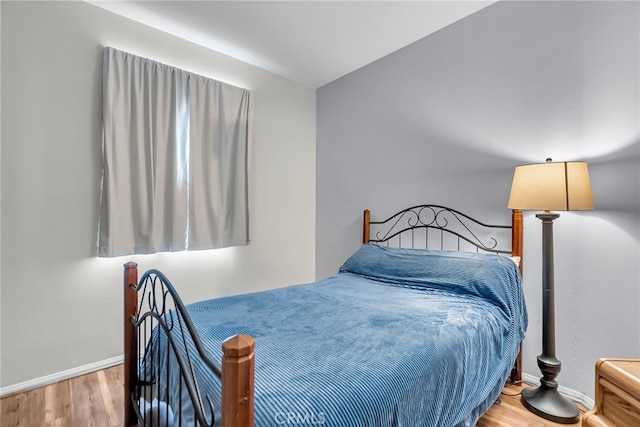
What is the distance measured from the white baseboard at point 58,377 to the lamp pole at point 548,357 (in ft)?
9.39

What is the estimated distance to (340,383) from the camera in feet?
3.40

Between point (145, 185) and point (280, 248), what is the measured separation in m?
1.53

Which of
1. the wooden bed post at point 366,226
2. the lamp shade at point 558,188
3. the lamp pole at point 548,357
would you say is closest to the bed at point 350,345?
the lamp pole at point 548,357

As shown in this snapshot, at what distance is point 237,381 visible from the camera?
0.73 m

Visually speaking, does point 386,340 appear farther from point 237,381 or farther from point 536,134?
point 536,134

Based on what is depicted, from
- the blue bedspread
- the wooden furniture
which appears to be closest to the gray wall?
the blue bedspread

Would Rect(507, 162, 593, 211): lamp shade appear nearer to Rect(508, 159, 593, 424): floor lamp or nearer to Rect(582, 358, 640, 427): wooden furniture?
Rect(508, 159, 593, 424): floor lamp

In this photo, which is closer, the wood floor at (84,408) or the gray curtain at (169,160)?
the wood floor at (84,408)

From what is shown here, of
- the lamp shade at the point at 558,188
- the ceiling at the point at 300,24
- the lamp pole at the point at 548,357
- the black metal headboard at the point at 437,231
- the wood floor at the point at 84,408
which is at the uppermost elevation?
the ceiling at the point at 300,24

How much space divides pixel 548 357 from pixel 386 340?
4.23 feet

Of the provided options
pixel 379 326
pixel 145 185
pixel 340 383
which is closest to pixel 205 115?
pixel 145 185

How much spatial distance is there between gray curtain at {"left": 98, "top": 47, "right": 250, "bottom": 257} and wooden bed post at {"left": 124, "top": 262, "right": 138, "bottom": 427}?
0.94 metres

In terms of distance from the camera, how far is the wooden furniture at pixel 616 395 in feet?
3.18

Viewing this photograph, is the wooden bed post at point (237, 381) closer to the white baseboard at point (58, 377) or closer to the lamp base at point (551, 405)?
the lamp base at point (551, 405)
